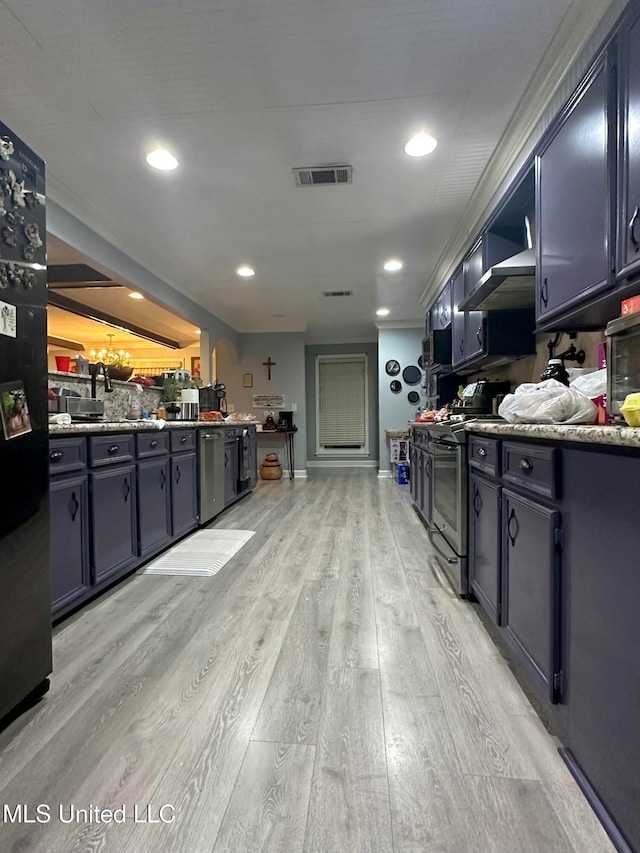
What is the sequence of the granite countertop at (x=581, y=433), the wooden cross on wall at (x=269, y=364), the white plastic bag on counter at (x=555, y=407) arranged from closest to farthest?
1. the granite countertop at (x=581, y=433)
2. the white plastic bag on counter at (x=555, y=407)
3. the wooden cross on wall at (x=269, y=364)

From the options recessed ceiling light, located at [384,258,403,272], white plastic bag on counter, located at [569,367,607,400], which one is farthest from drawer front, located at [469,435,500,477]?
recessed ceiling light, located at [384,258,403,272]

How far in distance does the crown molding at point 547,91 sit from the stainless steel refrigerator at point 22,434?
2.08m

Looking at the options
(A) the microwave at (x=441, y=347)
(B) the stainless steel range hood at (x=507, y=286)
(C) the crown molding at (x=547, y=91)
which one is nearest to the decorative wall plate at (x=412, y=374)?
(A) the microwave at (x=441, y=347)

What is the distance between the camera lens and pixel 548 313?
1853 millimetres

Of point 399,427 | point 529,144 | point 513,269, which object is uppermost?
point 529,144

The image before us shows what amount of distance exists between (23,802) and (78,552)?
1118 mm

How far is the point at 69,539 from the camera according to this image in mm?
1928

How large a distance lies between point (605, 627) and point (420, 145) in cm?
249

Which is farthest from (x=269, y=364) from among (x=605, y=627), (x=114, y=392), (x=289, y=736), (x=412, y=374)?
(x=605, y=627)

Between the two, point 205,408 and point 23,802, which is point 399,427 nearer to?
point 205,408

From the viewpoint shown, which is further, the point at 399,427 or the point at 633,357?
the point at 399,427

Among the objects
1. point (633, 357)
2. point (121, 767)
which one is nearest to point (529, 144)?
point (633, 357)

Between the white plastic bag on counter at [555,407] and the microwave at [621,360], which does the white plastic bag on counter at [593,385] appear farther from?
the microwave at [621,360]

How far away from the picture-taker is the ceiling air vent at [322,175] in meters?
2.52
